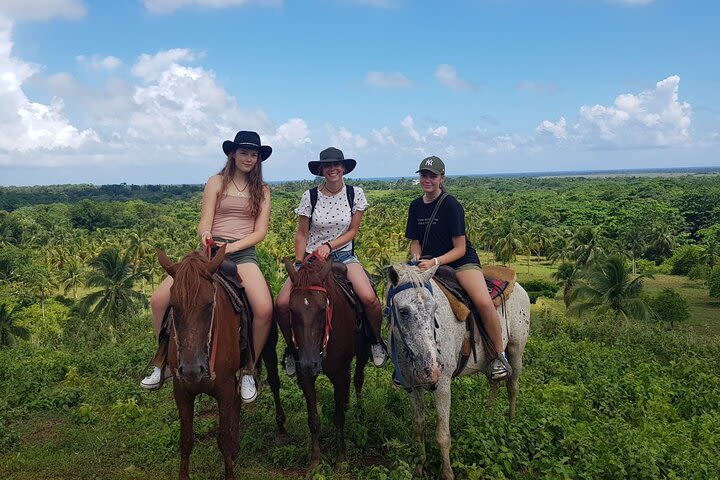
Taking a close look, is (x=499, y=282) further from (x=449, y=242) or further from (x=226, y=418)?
(x=226, y=418)

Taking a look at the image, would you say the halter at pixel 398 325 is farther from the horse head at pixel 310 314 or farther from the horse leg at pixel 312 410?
the horse leg at pixel 312 410

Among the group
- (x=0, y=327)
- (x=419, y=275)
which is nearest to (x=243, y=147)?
(x=419, y=275)

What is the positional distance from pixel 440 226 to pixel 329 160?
4.89ft

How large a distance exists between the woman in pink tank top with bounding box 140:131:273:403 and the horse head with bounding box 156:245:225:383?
896mm

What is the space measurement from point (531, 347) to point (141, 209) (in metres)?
134

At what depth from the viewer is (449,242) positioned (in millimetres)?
5840

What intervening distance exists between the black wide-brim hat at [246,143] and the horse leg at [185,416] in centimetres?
255

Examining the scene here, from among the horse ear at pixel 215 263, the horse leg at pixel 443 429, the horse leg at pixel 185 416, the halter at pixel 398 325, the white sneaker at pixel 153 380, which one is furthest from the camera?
the horse leg at pixel 443 429

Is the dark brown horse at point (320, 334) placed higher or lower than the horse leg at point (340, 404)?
higher

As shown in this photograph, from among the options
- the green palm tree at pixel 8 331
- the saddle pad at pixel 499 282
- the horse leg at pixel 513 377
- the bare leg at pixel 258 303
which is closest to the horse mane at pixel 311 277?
the bare leg at pixel 258 303

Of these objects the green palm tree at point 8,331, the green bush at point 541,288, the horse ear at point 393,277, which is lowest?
the green bush at point 541,288

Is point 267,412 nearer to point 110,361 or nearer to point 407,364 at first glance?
point 407,364

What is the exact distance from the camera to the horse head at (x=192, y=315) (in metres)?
4.12

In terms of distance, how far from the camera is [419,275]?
499cm
